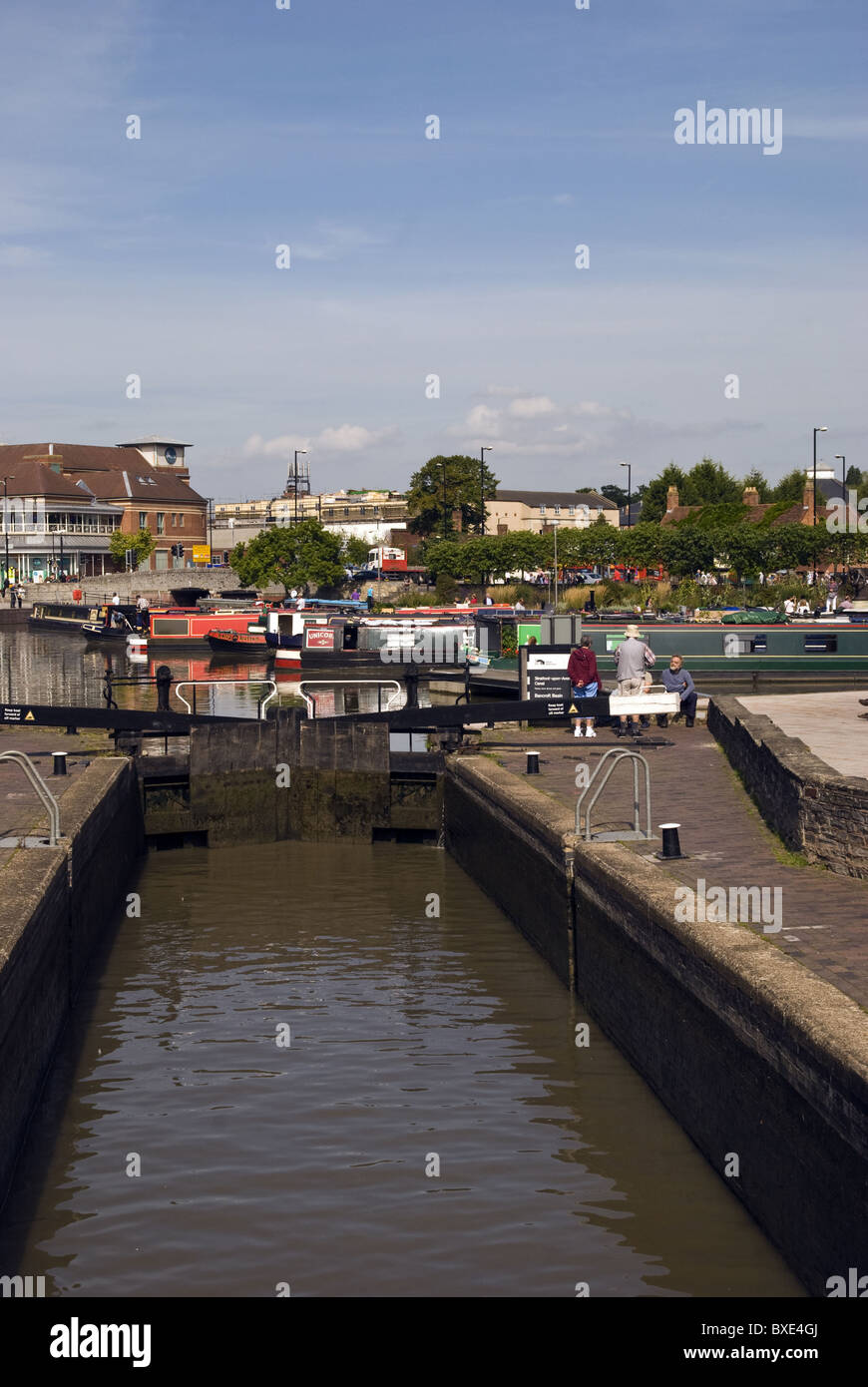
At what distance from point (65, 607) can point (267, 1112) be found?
78.9m

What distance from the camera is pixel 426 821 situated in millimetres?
21969

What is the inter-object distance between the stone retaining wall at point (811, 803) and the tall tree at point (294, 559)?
74.8 meters

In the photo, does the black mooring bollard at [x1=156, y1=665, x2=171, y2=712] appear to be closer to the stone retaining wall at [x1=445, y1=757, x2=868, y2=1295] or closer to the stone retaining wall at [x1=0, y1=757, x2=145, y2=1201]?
the stone retaining wall at [x1=0, y1=757, x2=145, y2=1201]

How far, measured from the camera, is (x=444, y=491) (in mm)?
112500

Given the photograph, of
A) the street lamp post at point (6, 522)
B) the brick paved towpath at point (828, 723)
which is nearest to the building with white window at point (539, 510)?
the street lamp post at point (6, 522)

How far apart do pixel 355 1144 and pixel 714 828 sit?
19.4 ft

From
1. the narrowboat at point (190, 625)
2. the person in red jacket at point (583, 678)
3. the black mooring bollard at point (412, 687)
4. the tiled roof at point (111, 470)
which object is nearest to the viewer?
the person in red jacket at point (583, 678)

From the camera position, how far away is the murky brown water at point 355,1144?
28.0 feet

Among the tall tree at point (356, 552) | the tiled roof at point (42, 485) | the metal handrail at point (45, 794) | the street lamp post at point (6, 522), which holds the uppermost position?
the tiled roof at point (42, 485)

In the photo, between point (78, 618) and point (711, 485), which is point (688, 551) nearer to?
point (78, 618)

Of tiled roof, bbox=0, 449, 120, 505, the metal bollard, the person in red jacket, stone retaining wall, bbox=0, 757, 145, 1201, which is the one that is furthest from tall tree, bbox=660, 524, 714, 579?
the metal bollard

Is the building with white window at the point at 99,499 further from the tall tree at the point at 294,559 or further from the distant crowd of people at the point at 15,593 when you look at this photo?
the tall tree at the point at 294,559

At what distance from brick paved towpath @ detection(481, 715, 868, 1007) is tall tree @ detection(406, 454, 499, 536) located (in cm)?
8892

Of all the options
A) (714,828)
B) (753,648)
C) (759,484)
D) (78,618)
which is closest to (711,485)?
(759,484)
